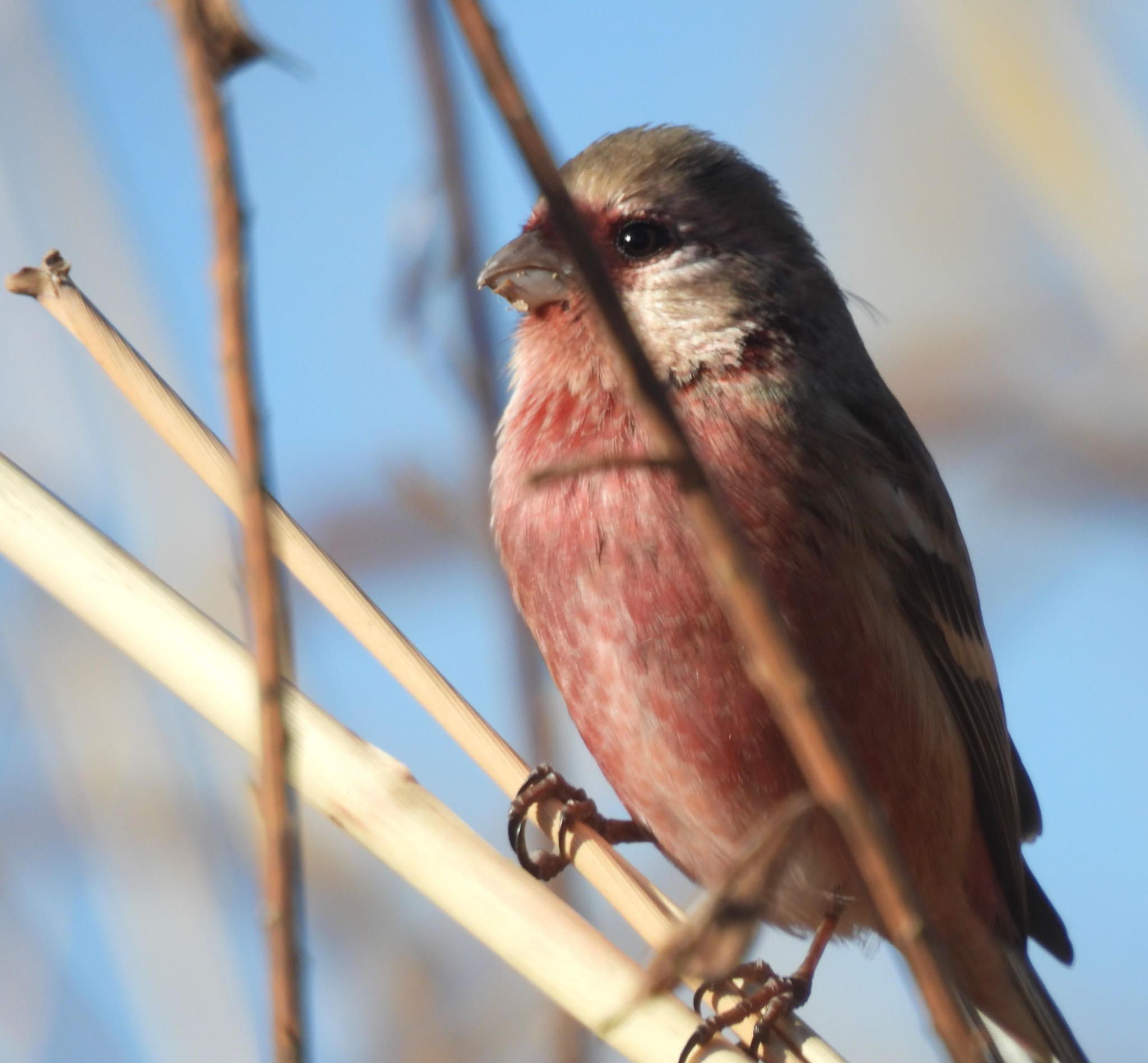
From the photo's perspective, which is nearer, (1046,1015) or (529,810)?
(529,810)

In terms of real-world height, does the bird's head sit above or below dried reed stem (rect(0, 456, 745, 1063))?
above

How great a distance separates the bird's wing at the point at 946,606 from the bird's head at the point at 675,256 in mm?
428

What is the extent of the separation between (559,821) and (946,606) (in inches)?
52.4

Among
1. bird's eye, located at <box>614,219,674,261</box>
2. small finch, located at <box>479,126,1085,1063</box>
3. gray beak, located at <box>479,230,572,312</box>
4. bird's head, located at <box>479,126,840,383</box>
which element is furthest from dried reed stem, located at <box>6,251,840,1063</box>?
bird's eye, located at <box>614,219,674,261</box>

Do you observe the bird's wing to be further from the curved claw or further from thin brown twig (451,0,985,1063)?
thin brown twig (451,0,985,1063)

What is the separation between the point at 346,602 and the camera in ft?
7.81

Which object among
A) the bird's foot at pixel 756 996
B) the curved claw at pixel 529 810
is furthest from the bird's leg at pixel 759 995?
the curved claw at pixel 529 810

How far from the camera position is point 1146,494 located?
3.43 meters

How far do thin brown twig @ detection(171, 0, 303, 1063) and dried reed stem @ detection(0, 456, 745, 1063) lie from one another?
2.55ft

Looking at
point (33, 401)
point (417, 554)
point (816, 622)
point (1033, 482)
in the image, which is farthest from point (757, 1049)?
point (33, 401)

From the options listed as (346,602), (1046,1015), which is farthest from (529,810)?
(1046,1015)

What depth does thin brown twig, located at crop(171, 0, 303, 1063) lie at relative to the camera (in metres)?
1.21

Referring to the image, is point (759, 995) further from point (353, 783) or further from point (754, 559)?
point (353, 783)

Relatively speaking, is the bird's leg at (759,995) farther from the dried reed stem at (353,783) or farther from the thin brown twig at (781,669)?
the thin brown twig at (781,669)
